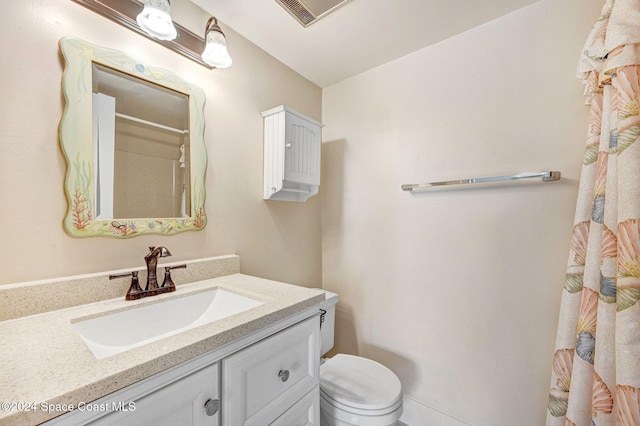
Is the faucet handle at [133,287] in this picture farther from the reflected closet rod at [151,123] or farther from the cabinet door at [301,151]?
the cabinet door at [301,151]

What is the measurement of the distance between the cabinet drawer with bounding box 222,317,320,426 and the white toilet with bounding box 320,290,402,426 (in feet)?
1.14

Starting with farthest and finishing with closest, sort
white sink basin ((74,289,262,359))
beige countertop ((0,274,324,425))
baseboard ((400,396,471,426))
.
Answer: baseboard ((400,396,471,426))
white sink basin ((74,289,262,359))
beige countertop ((0,274,324,425))

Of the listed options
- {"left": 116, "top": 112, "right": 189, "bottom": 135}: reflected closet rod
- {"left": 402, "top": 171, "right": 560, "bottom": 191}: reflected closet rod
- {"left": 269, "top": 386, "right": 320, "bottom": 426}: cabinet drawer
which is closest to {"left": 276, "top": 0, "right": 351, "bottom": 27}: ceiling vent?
{"left": 116, "top": 112, "right": 189, "bottom": 135}: reflected closet rod

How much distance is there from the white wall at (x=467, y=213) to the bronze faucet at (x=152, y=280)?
3.75 ft

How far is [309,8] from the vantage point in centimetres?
119

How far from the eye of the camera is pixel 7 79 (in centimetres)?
75

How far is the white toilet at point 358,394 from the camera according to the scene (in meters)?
1.10

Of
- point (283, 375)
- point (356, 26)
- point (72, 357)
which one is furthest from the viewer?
point (356, 26)

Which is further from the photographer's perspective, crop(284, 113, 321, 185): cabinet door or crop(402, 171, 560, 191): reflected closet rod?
crop(284, 113, 321, 185): cabinet door

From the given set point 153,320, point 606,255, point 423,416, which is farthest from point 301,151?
point 423,416

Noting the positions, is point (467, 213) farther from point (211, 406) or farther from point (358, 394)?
point (211, 406)

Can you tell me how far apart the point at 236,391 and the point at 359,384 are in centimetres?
78

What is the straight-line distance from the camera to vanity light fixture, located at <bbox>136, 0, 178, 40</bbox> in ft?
2.97

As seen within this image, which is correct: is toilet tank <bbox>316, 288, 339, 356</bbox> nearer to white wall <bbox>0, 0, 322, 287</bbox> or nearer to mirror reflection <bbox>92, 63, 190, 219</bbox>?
white wall <bbox>0, 0, 322, 287</bbox>
